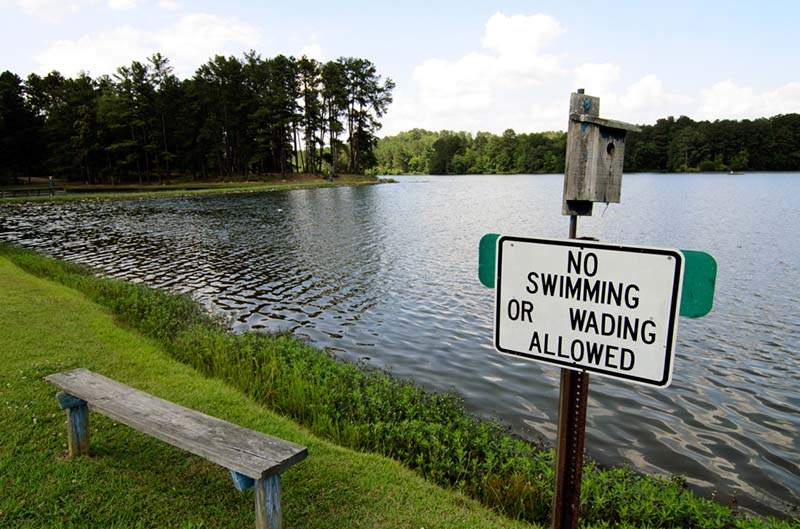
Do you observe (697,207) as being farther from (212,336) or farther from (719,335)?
(212,336)

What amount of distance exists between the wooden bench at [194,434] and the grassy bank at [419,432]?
213 cm

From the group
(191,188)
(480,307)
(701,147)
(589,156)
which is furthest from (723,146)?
(589,156)

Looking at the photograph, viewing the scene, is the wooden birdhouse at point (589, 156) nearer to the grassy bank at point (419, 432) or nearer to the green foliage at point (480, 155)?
the grassy bank at point (419, 432)

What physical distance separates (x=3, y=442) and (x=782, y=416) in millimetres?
10105

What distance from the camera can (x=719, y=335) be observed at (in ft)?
35.6

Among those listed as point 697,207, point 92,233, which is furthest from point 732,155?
point 92,233

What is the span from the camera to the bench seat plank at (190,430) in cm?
347

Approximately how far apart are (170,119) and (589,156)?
269 ft

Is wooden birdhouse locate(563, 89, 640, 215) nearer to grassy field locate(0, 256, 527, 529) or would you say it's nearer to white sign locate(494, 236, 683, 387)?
white sign locate(494, 236, 683, 387)

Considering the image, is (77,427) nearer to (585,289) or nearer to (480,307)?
(585,289)

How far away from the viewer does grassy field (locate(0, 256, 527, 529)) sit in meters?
4.04

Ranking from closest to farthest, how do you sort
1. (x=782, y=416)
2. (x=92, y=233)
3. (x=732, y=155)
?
(x=782, y=416) < (x=92, y=233) < (x=732, y=155)

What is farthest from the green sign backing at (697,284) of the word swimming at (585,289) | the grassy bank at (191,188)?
the grassy bank at (191,188)

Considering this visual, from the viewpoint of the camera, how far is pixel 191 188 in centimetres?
6369
